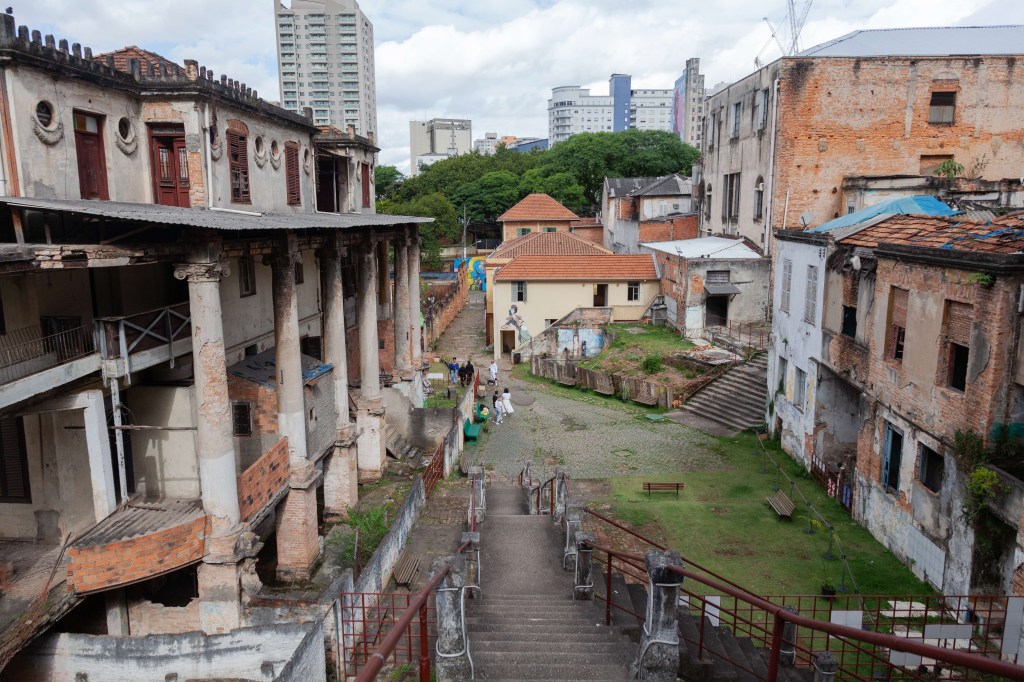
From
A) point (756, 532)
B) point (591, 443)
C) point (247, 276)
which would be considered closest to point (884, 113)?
point (591, 443)

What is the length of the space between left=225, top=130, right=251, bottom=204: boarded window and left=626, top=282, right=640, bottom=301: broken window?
77.4ft

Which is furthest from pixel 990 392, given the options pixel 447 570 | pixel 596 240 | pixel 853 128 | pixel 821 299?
pixel 596 240

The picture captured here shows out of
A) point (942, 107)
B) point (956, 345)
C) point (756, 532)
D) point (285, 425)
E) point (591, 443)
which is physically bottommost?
point (591, 443)

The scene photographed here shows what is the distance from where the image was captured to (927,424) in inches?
540

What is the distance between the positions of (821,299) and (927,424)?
585cm

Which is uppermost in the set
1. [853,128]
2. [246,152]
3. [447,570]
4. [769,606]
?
[853,128]

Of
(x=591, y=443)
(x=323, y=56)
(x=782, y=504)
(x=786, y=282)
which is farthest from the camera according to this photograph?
(x=323, y=56)

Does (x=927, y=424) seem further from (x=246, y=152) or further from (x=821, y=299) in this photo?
(x=246, y=152)

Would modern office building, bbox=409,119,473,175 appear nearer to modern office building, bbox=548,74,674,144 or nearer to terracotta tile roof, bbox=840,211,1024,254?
modern office building, bbox=548,74,674,144

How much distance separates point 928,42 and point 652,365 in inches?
784

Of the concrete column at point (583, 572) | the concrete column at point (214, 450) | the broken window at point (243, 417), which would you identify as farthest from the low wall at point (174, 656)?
the broken window at point (243, 417)

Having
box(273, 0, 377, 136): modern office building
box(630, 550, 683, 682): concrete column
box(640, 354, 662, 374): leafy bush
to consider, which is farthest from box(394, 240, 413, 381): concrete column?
box(273, 0, 377, 136): modern office building

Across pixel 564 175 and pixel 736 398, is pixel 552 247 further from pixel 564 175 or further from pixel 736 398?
pixel 564 175

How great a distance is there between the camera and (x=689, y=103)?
124 m
